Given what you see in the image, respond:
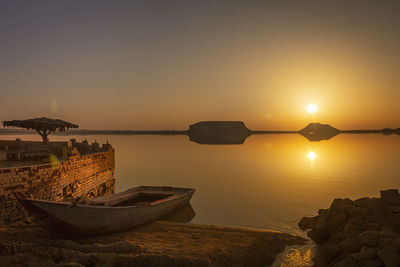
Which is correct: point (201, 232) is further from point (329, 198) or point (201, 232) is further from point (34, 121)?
point (34, 121)

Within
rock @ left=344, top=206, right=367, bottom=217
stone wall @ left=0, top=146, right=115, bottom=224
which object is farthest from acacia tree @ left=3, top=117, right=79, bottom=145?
rock @ left=344, top=206, right=367, bottom=217

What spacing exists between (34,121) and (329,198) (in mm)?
23762

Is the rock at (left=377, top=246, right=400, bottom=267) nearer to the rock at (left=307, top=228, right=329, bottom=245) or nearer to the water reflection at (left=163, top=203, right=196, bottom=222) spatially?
the rock at (left=307, top=228, right=329, bottom=245)

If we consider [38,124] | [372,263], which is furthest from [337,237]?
[38,124]

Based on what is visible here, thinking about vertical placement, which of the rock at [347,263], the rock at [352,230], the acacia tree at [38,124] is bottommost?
the rock at [347,263]

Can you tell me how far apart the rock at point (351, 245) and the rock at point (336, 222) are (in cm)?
210

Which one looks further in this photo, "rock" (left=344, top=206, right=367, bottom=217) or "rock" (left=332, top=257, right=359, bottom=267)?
"rock" (left=344, top=206, right=367, bottom=217)

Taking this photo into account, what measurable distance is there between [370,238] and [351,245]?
568 millimetres

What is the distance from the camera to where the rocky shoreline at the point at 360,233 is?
6.58 meters

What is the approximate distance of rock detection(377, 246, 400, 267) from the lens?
6.09 m

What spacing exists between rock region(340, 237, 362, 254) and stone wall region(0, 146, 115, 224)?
43.3 feet

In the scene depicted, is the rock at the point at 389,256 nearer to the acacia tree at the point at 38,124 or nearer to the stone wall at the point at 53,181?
the stone wall at the point at 53,181

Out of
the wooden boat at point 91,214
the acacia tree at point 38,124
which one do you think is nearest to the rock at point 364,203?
the wooden boat at point 91,214

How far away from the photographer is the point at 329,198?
1884 centimetres
